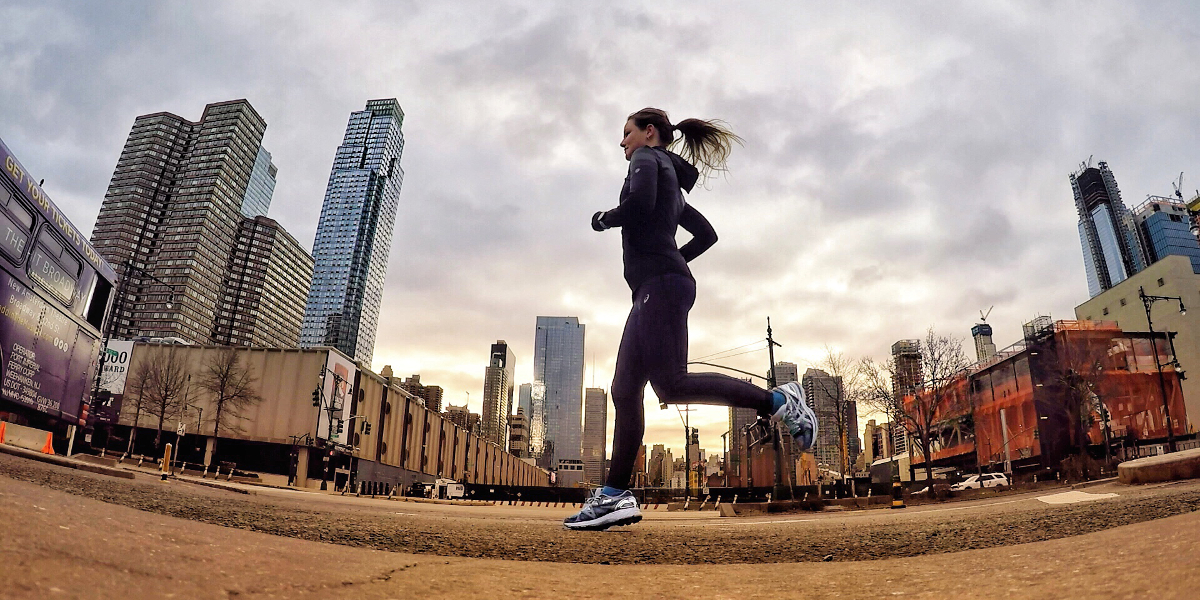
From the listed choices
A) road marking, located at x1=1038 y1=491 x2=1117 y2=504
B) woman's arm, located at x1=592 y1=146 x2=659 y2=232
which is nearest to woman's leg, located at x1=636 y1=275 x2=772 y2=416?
woman's arm, located at x1=592 y1=146 x2=659 y2=232

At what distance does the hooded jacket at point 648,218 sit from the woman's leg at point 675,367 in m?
0.18

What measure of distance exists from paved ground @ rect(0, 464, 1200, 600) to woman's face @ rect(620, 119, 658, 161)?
3497 mm

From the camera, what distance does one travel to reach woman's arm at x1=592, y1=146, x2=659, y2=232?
4.43 meters

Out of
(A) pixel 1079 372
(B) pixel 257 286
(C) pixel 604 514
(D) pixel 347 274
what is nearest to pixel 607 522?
(C) pixel 604 514

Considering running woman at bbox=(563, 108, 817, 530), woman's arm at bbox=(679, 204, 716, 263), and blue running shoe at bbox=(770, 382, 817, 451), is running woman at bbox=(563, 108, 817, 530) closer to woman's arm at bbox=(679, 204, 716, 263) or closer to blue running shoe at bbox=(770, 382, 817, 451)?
blue running shoe at bbox=(770, 382, 817, 451)

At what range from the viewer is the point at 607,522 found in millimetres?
4074

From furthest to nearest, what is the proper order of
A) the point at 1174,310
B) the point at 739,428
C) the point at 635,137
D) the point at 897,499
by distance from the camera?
1. the point at 1174,310
2. the point at 739,428
3. the point at 897,499
4. the point at 635,137

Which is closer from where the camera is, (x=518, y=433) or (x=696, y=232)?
(x=696, y=232)

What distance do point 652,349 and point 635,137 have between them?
6.20 ft

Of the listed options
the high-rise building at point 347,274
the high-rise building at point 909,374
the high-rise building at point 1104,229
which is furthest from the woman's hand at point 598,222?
the high-rise building at point 347,274

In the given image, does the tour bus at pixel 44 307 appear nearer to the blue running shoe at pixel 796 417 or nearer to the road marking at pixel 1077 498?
the blue running shoe at pixel 796 417

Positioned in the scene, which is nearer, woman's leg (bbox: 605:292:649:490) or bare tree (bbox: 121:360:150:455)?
woman's leg (bbox: 605:292:649:490)

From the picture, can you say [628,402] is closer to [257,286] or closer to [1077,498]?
[1077,498]

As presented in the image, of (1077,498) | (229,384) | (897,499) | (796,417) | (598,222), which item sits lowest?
(897,499)
